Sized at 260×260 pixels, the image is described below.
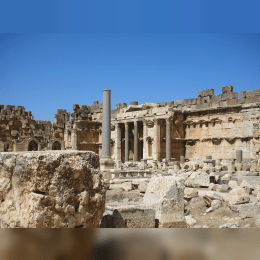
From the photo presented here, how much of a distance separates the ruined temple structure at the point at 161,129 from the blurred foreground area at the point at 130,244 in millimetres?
19968

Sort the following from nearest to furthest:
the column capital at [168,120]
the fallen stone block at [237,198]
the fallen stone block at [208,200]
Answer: the fallen stone block at [237,198]
the fallen stone block at [208,200]
the column capital at [168,120]

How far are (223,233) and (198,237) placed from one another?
0.14 m

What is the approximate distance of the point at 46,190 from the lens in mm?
3896

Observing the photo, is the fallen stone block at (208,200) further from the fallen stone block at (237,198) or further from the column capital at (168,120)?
the column capital at (168,120)

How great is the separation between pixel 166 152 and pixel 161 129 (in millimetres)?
2160

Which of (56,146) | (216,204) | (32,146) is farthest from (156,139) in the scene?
(216,204)

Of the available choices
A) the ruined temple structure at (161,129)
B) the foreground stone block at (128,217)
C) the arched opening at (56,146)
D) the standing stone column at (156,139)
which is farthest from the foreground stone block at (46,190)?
the arched opening at (56,146)

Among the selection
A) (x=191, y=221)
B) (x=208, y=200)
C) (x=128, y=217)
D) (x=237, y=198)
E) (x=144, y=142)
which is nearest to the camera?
(x=128, y=217)

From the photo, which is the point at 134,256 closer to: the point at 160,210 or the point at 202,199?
the point at 160,210

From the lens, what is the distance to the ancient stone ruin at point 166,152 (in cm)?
704

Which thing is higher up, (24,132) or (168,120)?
(168,120)

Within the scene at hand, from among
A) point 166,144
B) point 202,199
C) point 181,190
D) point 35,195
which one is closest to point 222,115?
point 166,144

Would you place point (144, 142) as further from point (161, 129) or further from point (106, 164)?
point (106, 164)

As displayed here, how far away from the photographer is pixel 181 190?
740cm
